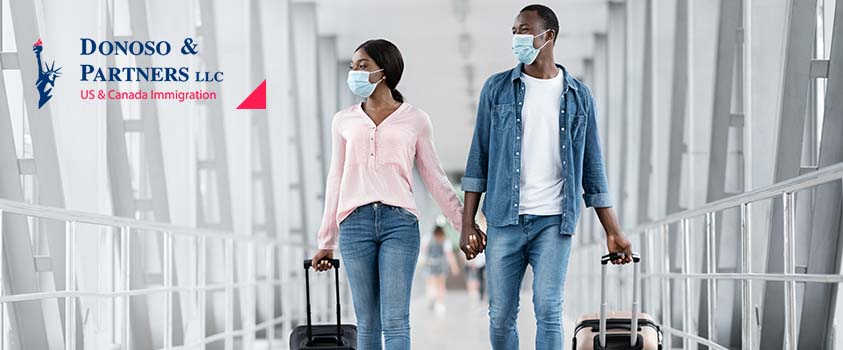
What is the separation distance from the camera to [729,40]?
21.9 ft

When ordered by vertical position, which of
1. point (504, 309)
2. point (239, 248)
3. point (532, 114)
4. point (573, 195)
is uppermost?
point (532, 114)

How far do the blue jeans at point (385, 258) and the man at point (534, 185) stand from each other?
19 centimetres

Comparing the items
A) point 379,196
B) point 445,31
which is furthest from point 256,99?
point 379,196

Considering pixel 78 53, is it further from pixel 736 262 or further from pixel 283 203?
pixel 283 203

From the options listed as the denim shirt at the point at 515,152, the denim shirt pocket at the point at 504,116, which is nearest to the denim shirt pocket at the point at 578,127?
the denim shirt at the point at 515,152

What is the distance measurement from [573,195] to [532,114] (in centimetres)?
27

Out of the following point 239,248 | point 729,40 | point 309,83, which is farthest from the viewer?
point 309,83

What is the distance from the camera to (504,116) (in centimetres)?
369

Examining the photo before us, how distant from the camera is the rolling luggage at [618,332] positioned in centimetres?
364

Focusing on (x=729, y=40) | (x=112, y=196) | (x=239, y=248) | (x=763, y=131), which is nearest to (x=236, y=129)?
(x=239, y=248)

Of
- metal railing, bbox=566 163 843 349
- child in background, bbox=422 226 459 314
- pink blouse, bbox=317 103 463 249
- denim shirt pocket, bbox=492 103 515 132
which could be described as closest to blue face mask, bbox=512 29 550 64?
denim shirt pocket, bbox=492 103 515 132

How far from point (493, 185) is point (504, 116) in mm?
201

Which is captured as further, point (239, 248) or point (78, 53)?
point (239, 248)

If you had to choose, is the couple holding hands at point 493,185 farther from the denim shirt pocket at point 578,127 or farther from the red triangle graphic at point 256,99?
the red triangle graphic at point 256,99
